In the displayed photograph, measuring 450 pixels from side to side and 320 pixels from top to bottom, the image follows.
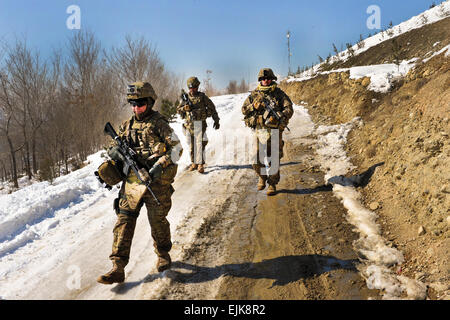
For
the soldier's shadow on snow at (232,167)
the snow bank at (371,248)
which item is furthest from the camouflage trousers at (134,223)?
the soldier's shadow on snow at (232,167)

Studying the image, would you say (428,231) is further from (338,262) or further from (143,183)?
(143,183)

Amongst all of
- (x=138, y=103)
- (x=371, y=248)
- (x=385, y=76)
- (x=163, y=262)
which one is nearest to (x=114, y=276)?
(x=163, y=262)

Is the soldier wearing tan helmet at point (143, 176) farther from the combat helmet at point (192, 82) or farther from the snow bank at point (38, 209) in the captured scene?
the combat helmet at point (192, 82)

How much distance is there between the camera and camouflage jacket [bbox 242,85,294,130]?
5391mm

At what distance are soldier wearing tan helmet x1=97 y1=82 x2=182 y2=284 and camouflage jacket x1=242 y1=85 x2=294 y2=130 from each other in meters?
2.48

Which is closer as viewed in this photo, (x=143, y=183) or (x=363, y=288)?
(x=363, y=288)

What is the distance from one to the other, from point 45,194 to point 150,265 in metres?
3.60

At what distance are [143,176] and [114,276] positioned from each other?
41.6 inches

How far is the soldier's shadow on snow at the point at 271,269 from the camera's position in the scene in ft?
10.5

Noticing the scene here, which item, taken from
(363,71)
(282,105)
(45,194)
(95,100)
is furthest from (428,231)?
(95,100)

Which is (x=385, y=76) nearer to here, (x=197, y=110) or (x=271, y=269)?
(x=197, y=110)

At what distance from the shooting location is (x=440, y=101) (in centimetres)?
490

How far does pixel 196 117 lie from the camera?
7.25m

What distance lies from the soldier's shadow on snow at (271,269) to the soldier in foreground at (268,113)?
6.98ft
